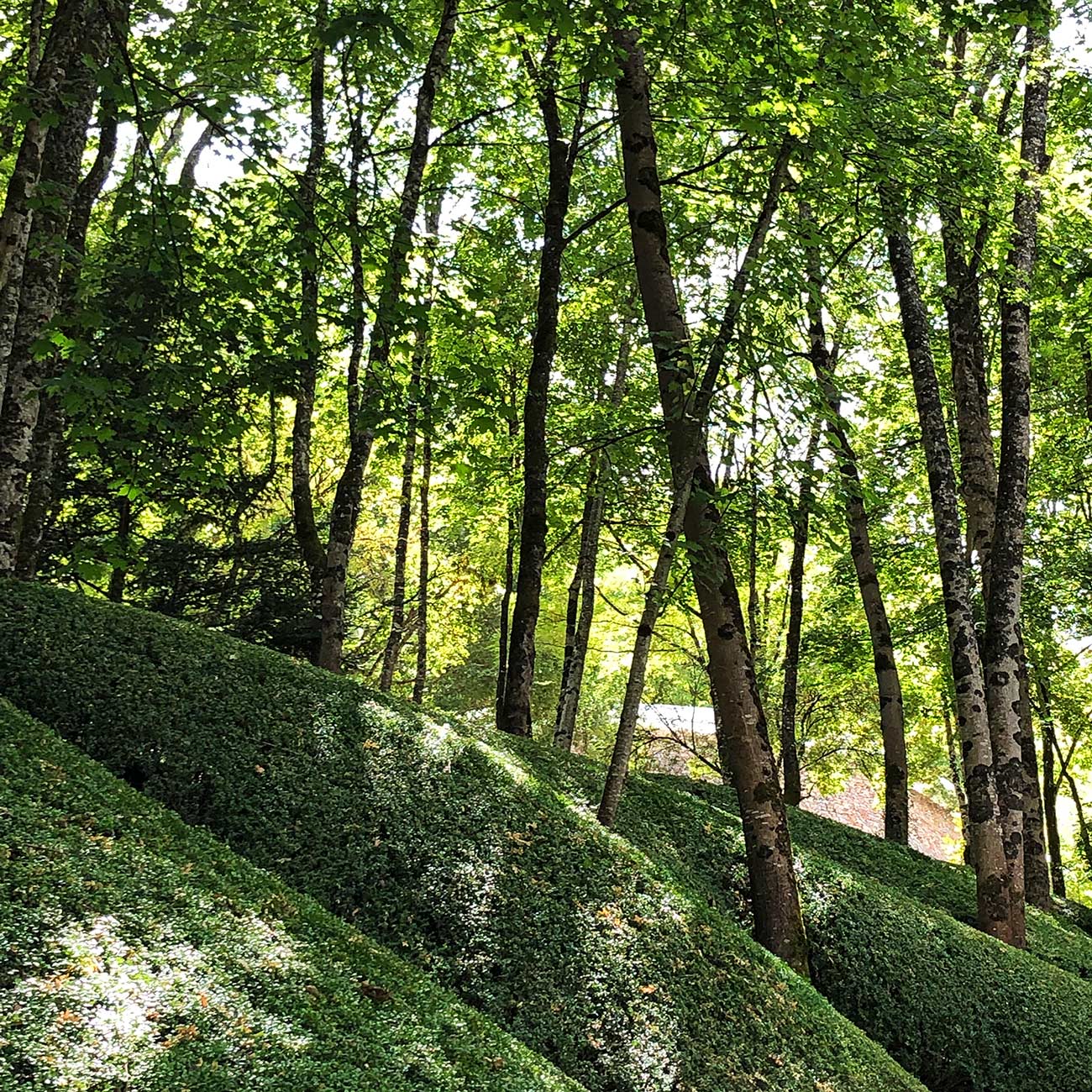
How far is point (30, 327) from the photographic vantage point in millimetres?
6391

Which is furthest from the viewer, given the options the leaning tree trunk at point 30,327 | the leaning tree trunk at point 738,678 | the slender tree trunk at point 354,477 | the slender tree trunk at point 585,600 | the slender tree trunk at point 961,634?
the slender tree trunk at point 585,600

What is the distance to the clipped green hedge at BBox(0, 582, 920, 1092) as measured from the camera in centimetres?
511

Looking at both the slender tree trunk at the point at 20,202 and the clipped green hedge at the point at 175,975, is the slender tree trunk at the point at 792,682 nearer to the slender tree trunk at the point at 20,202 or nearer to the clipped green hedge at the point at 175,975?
the clipped green hedge at the point at 175,975

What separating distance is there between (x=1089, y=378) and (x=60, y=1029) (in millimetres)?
16006

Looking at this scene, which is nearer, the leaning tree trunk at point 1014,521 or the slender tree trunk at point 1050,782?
the leaning tree trunk at point 1014,521

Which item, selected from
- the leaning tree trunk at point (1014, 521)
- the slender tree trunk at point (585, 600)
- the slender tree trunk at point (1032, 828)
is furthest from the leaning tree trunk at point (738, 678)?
the slender tree trunk at point (1032, 828)

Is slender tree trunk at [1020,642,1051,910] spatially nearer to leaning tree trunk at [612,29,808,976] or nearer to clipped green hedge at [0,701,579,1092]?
leaning tree trunk at [612,29,808,976]

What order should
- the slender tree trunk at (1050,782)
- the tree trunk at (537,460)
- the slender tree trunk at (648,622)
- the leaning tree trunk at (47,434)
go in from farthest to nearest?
the slender tree trunk at (1050,782), the tree trunk at (537,460), the leaning tree trunk at (47,434), the slender tree trunk at (648,622)

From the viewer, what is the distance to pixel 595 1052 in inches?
192

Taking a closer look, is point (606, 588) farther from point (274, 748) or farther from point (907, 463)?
point (274, 748)

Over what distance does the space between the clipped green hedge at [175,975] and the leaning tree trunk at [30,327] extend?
6.35 ft

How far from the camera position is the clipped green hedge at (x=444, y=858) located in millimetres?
5105

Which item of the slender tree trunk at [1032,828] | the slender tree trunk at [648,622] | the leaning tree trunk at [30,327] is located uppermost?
the leaning tree trunk at [30,327]

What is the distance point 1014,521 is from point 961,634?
1.40 metres
